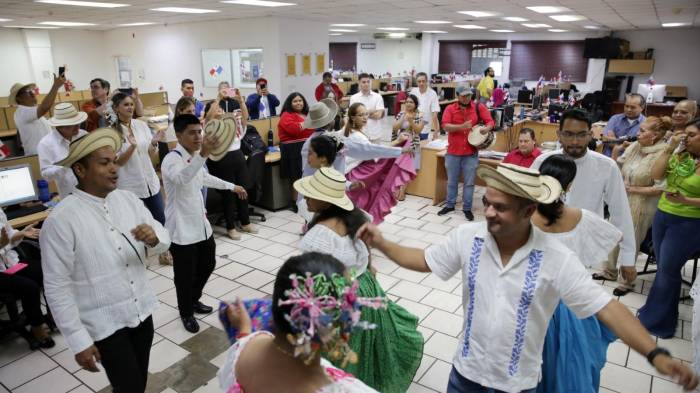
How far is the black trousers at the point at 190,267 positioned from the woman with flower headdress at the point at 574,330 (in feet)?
7.23

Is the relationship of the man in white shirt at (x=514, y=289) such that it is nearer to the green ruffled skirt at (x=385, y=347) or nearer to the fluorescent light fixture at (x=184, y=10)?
the green ruffled skirt at (x=385, y=347)

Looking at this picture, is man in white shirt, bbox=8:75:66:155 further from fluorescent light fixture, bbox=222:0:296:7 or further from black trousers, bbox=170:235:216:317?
fluorescent light fixture, bbox=222:0:296:7

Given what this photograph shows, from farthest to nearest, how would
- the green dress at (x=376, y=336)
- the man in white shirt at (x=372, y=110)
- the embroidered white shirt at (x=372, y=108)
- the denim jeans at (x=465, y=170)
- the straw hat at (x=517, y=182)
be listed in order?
the embroidered white shirt at (x=372, y=108)
the man in white shirt at (x=372, y=110)
the denim jeans at (x=465, y=170)
the green dress at (x=376, y=336)
the straw hat at (x=517, y=182)

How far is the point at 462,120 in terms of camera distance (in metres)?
5.61

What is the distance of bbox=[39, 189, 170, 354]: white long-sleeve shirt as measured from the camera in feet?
5.93

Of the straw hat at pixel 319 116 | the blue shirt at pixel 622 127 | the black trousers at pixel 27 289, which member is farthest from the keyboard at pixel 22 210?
the blue shirt at pixel 622 127

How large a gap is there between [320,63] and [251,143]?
5.74m

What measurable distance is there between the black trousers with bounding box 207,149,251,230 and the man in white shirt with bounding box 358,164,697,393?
147 inches

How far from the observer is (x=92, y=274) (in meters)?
1.90

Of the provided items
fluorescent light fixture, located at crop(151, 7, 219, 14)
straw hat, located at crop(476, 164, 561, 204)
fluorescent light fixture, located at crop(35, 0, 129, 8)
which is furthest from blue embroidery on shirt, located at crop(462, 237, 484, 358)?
fluorescent light fixture, located at crop(151, 7, 219, 14)

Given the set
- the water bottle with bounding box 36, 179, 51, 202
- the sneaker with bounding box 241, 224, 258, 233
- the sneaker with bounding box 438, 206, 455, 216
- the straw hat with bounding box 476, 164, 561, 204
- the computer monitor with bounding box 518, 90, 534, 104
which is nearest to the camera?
the straw hat with bounding box 476, 164, 561, 204

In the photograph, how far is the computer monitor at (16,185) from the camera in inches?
149

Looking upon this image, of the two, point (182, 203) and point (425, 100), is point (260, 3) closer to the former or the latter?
point (425, 100)

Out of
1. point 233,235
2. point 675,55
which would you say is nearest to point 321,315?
point 233,235
